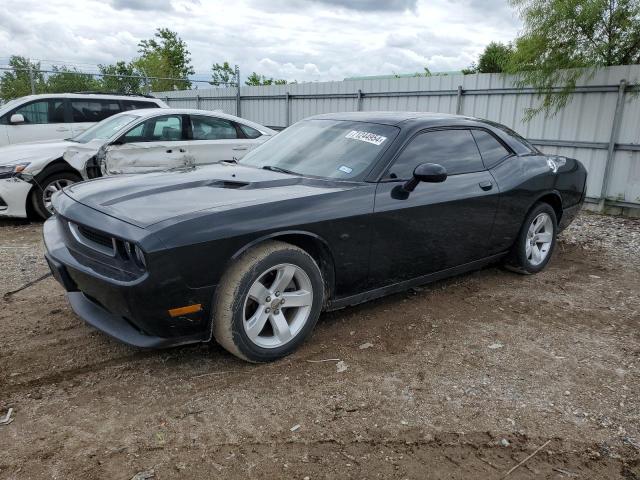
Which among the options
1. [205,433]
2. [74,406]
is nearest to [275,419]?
[205,433]

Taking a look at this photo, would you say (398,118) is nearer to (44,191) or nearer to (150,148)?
(150,148)

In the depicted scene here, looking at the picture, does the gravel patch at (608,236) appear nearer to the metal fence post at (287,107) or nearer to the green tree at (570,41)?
the green tree at (570,41)

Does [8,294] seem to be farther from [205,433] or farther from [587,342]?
[587,342]

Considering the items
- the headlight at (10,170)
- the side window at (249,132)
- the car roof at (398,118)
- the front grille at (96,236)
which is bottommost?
the headlight at (10,170)

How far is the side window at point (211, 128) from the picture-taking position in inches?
303

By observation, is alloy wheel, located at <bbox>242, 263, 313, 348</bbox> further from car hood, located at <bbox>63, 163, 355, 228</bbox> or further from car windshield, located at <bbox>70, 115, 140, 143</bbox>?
car windshield, located at <bbox>70, 115, 140, 143</bbox>

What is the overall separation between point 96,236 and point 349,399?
68.8 inches

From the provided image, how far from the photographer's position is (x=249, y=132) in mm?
8242

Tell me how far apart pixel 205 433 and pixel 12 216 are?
5590 mm

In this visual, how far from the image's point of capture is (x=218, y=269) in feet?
Result: 9.58

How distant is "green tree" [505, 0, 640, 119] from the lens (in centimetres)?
804

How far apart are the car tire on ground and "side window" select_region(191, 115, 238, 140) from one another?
15.5ft

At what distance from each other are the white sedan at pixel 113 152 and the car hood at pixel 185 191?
9.98ft

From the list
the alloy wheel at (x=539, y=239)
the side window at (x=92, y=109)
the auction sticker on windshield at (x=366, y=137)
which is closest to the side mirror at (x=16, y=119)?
the side window at (x=92, y=109)
